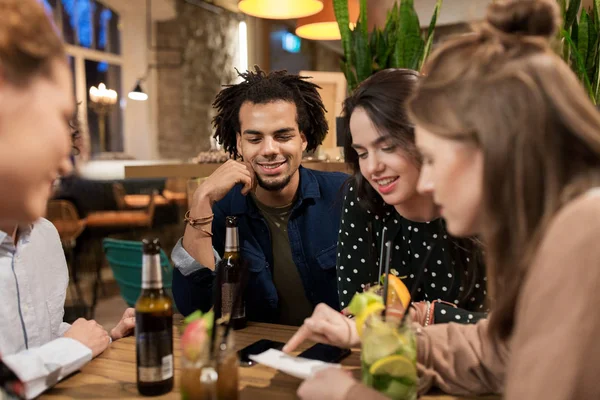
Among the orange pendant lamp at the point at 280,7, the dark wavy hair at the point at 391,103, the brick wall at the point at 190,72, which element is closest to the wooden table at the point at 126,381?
the dark wavy hair at the point at 391,103

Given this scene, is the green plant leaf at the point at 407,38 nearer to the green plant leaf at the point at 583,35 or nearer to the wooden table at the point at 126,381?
the green plant leaf at the point at 583,35

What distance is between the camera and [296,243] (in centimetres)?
196

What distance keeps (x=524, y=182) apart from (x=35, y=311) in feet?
3.84

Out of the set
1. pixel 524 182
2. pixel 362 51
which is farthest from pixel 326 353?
pixel 362 51

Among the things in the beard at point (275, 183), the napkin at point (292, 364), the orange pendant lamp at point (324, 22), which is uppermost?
the orange pendant lamp at point (324, 22)

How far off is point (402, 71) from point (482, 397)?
893mm

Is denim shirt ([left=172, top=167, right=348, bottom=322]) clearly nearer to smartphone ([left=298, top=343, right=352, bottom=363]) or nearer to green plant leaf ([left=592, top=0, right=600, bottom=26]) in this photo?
smartphone ([left=298, top=343, right=352, bottom=363])

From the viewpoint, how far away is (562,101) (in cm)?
65

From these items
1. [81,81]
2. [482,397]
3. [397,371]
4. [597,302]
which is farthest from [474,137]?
[81,81]

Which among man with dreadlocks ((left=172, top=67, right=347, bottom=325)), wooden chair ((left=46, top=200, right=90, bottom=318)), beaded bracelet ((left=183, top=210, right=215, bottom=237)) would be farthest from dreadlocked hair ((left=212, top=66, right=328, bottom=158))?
wooden chair ((left=46, top=200, right=90, bottom=318))

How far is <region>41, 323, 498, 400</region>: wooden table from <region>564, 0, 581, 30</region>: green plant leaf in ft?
7.49

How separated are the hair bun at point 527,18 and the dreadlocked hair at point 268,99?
4.15 feet

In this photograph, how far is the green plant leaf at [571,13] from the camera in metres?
2.51

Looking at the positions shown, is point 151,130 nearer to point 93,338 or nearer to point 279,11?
point 279,11
